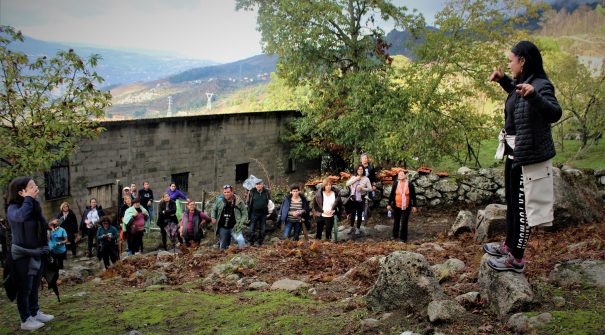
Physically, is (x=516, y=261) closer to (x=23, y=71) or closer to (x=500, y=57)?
(x=23, y=71)

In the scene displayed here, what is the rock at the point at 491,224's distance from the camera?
10.9 m

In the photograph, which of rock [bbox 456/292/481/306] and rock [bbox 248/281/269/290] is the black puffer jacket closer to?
rock [bbox 456/292/481/306]

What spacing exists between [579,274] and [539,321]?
4.87ft

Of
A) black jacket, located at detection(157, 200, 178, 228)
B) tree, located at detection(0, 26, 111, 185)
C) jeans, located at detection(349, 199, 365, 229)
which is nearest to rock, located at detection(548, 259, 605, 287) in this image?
jeans, located at detection(349, 199, 365, 229)

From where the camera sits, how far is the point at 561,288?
550 cm

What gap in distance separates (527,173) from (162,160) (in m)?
19.4

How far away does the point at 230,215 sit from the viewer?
1241 cm

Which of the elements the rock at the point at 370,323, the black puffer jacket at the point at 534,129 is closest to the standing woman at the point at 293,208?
the rock at the point at 370,323

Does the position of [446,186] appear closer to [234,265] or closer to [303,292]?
[234,265]

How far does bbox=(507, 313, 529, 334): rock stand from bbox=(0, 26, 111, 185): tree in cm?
1045

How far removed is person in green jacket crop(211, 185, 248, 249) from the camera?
12.3 m

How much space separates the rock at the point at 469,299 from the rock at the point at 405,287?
243 mm

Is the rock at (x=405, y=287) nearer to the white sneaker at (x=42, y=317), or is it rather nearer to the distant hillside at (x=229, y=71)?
the white sneaker at (x=42, y=317)

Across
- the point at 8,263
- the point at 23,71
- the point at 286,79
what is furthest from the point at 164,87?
the point at 8,263
